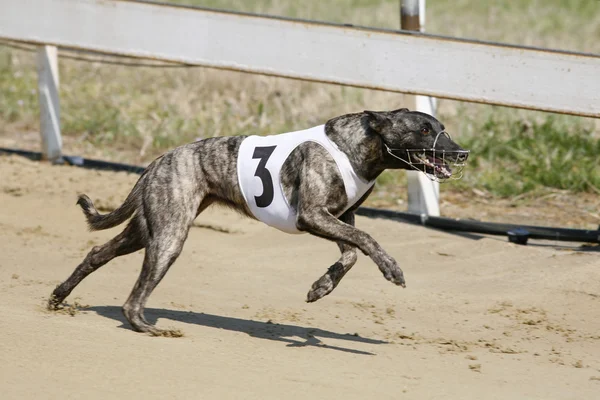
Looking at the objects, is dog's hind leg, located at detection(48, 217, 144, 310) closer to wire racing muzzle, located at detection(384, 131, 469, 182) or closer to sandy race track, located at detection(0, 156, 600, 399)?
sandy race track, located at detection(0, 156, 600, 399)

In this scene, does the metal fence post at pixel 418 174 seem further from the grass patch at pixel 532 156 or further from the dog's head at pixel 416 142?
the dog's head at pixel 416 142

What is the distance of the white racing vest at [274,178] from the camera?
624cm

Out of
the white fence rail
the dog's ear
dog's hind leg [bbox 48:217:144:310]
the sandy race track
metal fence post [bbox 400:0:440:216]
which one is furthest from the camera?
metal fence post [bbox 400:0:440:216]

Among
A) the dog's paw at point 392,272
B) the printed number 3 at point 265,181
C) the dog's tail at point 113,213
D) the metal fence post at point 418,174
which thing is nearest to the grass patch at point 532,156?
the metal fence post at point 418,174

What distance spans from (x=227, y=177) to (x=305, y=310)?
3.89 ft

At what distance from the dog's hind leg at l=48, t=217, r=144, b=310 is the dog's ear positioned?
1.66 m

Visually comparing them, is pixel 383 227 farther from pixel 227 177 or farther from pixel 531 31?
pixel 531 31

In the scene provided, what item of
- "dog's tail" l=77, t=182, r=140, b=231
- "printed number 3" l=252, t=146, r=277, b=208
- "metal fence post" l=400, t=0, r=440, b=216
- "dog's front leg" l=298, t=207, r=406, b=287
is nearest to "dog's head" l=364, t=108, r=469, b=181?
"dog's front leg" l=298, t=207, r=406, b=287

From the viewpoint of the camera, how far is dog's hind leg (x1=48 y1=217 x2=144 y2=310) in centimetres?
659

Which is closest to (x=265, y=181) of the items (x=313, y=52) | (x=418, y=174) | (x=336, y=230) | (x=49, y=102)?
(x=336, y=230)

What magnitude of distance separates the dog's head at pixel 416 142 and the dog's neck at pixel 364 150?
22 millimetres

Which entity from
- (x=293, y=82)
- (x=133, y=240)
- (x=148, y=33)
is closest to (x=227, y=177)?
(x=133, y=240)

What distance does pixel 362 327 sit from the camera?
21.7 feet

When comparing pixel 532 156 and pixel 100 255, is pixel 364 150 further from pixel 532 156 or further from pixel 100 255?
pixel 532 156
